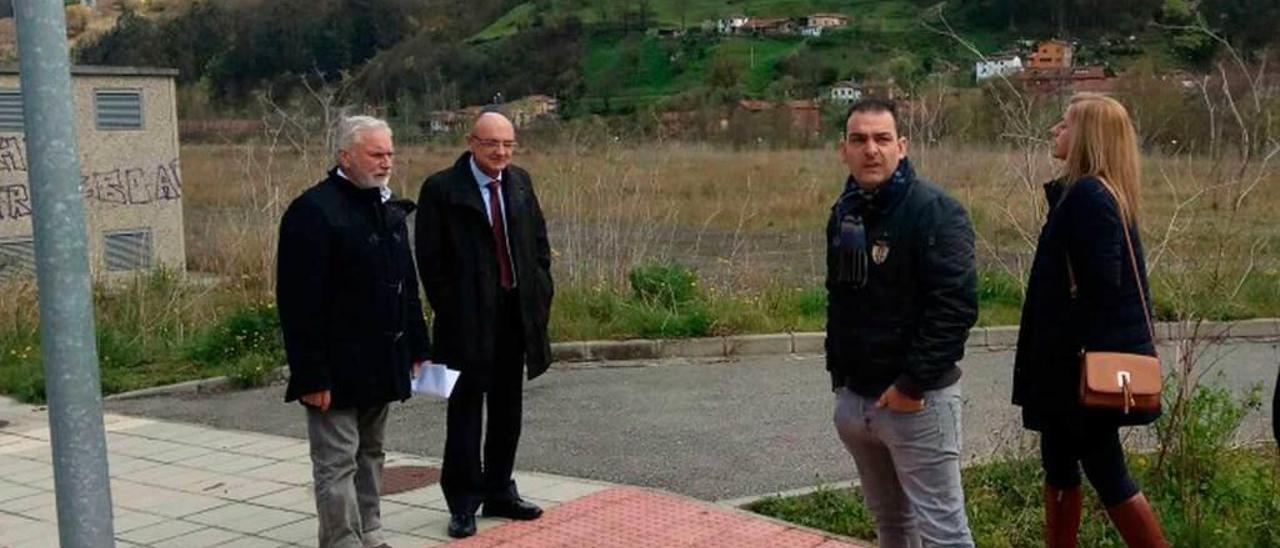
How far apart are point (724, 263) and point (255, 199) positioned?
5542 mm

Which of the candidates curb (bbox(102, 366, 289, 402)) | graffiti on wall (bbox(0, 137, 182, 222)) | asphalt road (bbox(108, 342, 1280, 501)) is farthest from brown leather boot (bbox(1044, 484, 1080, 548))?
graffiti on wall (bbox(0, 137, 182, 222))

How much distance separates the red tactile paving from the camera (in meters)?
5.75

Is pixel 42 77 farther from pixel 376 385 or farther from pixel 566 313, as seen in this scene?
pixel 566 313

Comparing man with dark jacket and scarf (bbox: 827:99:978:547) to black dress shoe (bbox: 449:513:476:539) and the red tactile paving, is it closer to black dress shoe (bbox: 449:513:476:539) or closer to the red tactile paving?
the red tactile paving

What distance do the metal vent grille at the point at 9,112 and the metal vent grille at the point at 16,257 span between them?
1.24 meters

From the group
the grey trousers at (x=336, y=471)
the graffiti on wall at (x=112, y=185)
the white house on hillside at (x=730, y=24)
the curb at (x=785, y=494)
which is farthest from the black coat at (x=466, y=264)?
the white house on hillside at (x=730, y=24)

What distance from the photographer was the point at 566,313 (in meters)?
12.0

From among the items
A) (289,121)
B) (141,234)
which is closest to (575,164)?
(289,121)

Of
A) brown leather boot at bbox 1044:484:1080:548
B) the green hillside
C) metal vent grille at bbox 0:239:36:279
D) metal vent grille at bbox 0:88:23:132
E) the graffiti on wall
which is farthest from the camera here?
the green hillside

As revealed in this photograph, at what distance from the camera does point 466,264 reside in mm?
5773

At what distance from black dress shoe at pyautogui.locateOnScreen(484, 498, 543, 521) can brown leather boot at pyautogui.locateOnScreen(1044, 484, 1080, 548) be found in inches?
91.0

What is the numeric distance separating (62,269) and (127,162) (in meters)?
13.2

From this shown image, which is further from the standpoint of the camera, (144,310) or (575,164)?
(575,164)

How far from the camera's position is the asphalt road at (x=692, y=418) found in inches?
284
